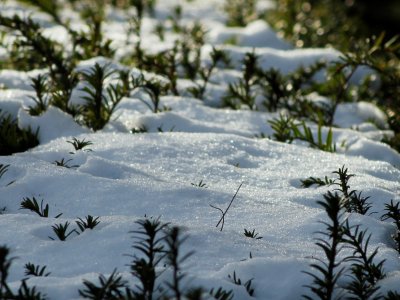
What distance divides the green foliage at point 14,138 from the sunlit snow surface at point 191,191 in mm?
69

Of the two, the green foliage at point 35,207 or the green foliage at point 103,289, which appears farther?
the green foliage at point 35,207

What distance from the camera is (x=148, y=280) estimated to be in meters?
1.89

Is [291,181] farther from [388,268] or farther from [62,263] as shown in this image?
[62,263]

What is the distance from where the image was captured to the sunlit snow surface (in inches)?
86.3

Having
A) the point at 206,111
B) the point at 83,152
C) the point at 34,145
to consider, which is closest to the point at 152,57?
the point at 206,111

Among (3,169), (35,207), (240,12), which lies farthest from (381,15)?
(35,207)

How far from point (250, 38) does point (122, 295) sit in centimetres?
545

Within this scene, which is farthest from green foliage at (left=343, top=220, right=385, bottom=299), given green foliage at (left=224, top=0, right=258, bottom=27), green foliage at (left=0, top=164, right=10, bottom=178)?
green foliage at (left=224, top=0, right=258, bottom=27)

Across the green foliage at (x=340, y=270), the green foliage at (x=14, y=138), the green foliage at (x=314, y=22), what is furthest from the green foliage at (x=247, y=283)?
the green foliage at (x=314, y=22)

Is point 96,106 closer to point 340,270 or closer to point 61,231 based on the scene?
point 61,231

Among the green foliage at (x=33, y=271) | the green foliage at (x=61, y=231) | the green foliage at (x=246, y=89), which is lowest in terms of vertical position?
the green foliage at (x=33, y=271)

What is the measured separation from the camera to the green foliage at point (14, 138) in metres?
3.48

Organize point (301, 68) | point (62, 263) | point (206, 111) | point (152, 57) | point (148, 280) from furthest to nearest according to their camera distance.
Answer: point (301, 68) → point (152, 57) → point (206, 111) → point (62, 263) → point (148, 280)

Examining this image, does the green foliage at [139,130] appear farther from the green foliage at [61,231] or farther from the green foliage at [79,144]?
the green foliage at [61,231]
